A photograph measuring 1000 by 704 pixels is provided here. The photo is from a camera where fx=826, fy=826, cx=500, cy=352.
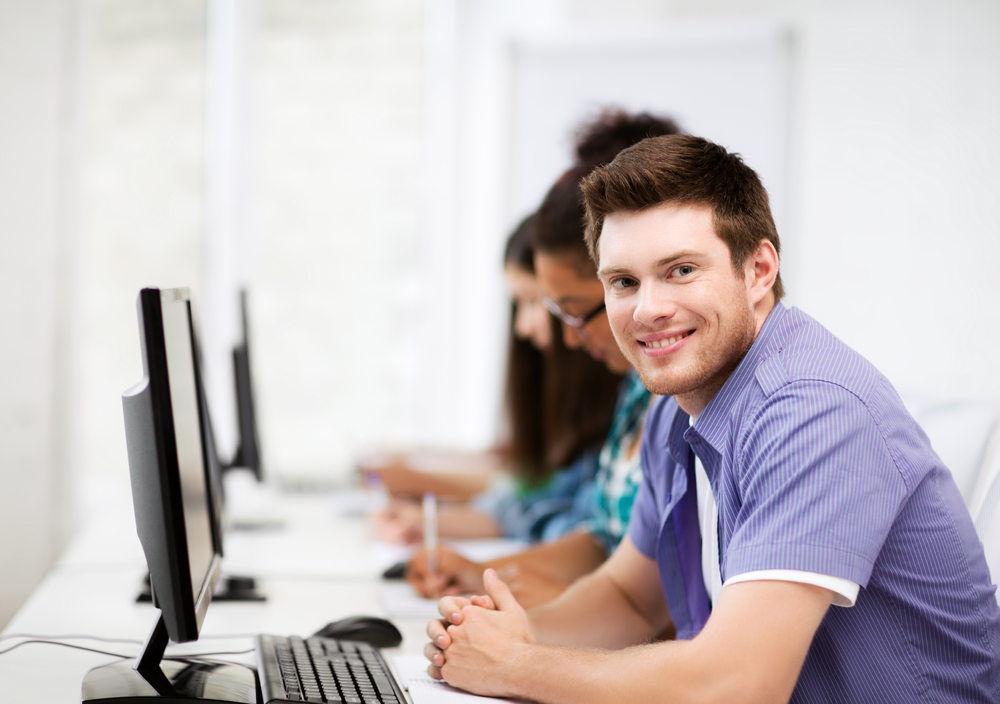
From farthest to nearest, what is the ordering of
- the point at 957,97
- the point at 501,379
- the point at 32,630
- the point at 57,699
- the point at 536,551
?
the point at 957,97, the point at 501,379, the point at 536,551, the point at 32,630, the point at 57,699

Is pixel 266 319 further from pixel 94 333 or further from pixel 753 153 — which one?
pixel 753 153

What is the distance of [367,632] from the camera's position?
1132 millimetres

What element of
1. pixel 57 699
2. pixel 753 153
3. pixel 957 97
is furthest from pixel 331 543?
pixel 957 97

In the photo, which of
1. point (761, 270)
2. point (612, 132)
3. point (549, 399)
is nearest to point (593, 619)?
point (761, 270)

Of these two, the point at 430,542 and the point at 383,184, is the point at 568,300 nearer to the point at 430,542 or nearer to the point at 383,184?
the point at 430,542

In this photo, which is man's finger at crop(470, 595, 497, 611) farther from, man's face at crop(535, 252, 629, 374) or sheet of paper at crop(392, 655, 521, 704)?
man's face at crop(535, 252, 629, 374)

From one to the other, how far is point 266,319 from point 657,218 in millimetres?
2278

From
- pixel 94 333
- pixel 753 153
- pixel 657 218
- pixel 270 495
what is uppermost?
pixel 753 153

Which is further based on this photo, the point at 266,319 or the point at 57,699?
the point at 266,319

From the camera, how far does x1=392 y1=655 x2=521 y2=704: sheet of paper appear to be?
0.88m

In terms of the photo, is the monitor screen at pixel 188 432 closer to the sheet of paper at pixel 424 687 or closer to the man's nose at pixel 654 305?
the sheet of paper at pixel 424 687

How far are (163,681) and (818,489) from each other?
70cm

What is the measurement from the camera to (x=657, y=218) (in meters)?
0.94

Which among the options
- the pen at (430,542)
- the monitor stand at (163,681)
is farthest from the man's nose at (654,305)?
the pen at (430,542)
